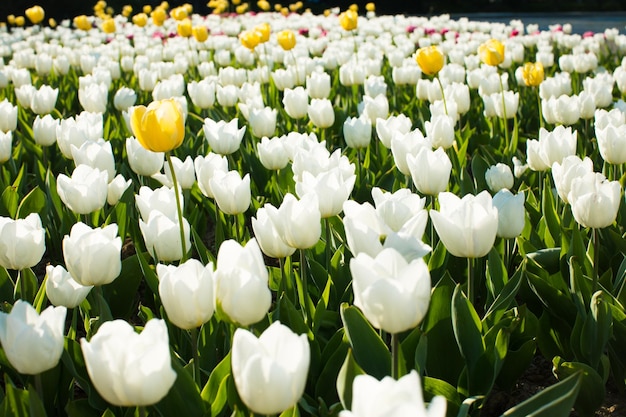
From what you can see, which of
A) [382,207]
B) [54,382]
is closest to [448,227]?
[382,207]

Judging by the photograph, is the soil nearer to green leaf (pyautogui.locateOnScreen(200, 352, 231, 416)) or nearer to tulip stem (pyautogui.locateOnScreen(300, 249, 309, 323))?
tulip stem (pyautogui.locateOnScreen(300, 249, 309, 323))

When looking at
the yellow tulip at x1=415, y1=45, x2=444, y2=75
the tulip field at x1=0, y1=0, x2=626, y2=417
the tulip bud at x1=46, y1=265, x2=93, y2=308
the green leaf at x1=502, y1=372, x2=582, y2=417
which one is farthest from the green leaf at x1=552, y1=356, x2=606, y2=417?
the yellow tulip at x1=415, y1=45, x2=444, y2=75

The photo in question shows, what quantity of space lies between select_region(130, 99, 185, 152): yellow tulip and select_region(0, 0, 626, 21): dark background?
16.3m

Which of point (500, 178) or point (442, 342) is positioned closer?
point (442, 342)

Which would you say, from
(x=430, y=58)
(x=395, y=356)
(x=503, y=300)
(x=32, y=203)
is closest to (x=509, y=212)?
(x=503, y=300)

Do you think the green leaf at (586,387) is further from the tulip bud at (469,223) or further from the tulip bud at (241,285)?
the tulip bud at (241,285)

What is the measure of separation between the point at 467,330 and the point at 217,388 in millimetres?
609

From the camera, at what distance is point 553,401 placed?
1.30 m

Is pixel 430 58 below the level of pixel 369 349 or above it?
above

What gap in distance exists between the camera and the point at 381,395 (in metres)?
1.02

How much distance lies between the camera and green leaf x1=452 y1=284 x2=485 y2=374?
5.74 ft

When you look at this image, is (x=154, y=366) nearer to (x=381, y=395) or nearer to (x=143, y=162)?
(x=381, y=395)

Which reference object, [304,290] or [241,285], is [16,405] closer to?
[241,285]

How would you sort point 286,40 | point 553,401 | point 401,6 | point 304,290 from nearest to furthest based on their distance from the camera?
point 553,401 < point 304,290 < point 286,40 < point 401,6
